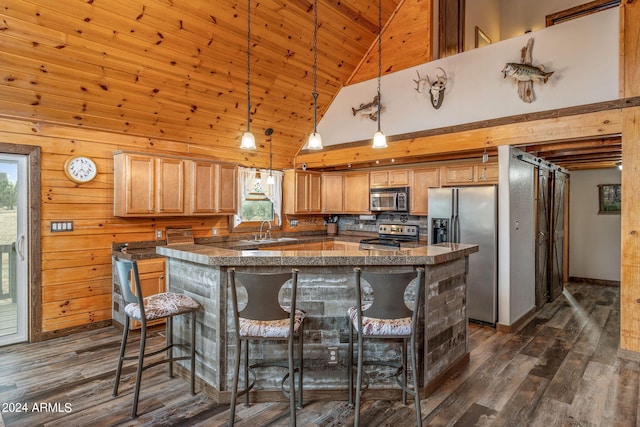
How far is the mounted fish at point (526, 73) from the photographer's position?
3.98 m

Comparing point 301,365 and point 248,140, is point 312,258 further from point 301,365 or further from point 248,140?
point 248,140

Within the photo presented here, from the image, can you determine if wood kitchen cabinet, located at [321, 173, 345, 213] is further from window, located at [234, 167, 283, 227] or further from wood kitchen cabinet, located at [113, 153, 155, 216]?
wood kitchen cabinet, located at [113, 153, 155, 216]

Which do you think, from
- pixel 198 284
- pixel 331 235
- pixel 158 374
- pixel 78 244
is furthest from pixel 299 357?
pixel 331 235

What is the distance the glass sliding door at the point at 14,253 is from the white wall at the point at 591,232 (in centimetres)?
884

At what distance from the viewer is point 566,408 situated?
106 inches

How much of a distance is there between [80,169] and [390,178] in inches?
172

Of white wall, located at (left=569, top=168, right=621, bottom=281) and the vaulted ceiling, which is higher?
the vaulted ceiling

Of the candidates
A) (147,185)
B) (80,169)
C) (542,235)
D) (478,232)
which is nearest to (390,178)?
(478,232)

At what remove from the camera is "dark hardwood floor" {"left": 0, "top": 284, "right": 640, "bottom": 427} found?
2557 millimetres

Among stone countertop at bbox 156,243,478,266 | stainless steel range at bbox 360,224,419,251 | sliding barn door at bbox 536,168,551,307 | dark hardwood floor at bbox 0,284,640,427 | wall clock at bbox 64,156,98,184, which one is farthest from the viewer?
stainless steel range at bbox 360,224,419,251

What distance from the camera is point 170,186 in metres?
4.80

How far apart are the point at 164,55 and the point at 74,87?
0.99 metres

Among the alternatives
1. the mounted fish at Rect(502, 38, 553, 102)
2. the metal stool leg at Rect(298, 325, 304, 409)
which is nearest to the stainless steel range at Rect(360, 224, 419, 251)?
the mounted fish at Rect(502, 38, 553, 102)

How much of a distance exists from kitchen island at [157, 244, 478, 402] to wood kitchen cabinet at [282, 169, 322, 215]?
11.6 feet
